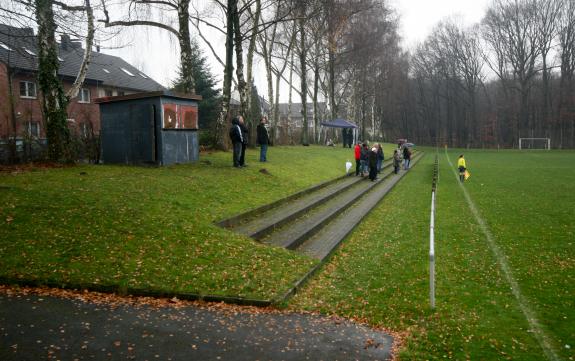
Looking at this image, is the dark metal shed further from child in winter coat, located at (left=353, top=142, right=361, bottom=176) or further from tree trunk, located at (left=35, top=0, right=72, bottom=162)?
child in winter coat, located at (left=353, top=142, right=361, bottom=176)

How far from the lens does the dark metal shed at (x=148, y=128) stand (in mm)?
14195

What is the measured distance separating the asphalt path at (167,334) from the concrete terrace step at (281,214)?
11.7 feet

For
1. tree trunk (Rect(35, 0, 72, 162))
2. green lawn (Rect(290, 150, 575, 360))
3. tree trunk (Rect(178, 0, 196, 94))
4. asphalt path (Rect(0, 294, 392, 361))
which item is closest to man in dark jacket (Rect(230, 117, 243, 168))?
tree trunk (Rect(178, 0, 196, 94))

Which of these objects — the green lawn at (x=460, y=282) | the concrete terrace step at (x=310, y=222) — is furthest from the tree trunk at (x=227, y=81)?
the green lawn at (x=460, y=282)

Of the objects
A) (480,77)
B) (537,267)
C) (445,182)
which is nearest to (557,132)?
(480,77)

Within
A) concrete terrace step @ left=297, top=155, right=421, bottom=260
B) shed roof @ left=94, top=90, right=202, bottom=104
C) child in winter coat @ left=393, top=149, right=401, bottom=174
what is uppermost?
shed roof @ left=94, top=90, right=202, bottom=104

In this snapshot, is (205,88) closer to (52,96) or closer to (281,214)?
(52,96)

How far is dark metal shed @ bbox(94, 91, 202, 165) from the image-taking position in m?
14.2

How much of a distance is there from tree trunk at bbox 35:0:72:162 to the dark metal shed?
1.79m

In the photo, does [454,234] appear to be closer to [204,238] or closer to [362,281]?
[362,281]

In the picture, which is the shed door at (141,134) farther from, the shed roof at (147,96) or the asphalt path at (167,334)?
the asphalt path at (167,334)

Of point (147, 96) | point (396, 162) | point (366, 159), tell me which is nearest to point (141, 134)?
point (147, 96)

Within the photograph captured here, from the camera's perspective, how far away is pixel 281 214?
11180 millimetres

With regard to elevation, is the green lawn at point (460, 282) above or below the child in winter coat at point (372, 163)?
below
